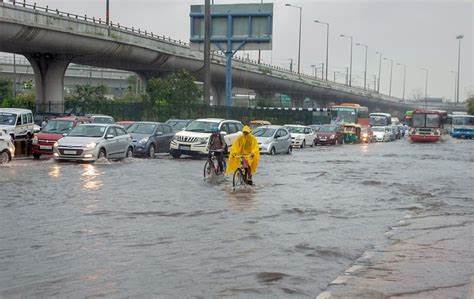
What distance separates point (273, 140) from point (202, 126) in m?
5.11

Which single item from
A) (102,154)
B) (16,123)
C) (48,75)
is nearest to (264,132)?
(102,154)

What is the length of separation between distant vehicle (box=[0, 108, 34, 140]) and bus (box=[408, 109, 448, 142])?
4085 cm

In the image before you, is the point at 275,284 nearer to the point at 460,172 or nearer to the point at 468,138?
the point at 460,172

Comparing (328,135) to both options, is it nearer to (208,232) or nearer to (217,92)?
(208,232)

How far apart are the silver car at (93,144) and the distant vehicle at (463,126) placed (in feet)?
179

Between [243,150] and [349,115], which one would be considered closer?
[243,150]

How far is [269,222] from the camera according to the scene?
507 inches

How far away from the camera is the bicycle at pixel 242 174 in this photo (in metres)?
18.7

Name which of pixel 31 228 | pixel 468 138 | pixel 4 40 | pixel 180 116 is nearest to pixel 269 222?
pixel 31 228

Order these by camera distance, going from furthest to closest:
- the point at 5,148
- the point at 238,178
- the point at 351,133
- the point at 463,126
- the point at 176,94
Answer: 1. the point at 463,126
2. the point at 351,133
3. the point at 176,94
4. the point at 5,148
5. the point at 238,178

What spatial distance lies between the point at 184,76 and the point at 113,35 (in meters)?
6.26

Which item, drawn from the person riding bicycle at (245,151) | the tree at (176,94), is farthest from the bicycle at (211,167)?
the tree at (176,94)

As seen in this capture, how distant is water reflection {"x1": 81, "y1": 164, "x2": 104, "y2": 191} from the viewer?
1780cm

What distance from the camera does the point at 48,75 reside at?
5503 cm
